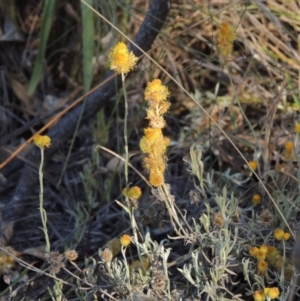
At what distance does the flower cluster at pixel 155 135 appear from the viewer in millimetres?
1263

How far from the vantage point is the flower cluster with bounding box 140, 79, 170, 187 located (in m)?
1.26

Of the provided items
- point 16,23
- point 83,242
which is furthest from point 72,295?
point 16,23

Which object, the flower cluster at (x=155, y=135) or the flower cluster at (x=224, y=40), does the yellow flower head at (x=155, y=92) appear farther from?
the flower cluster at (x=224, y=40)

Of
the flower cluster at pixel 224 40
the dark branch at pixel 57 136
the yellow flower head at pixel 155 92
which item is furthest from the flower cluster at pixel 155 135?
the dark branch at pixel 57 136

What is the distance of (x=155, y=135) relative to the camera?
126 cm

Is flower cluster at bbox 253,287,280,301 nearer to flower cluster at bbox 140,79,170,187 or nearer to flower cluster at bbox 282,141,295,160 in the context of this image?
flower cluster at bbox 140,79,170,187

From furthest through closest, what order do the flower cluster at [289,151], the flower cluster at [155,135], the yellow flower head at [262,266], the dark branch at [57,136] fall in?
1. the dark branch at [57,136]
2. the flower cluster at [289,151]
3. the yellow flower head at [262,266]
4. the flower cluster at [155,135]

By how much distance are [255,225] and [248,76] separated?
756mm

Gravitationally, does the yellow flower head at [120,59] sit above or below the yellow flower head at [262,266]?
above

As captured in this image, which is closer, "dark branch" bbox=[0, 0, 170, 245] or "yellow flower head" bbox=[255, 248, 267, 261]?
"yellow flower head" bbox=[255, 248, 267, 261]

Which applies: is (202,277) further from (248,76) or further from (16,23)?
(16,23)

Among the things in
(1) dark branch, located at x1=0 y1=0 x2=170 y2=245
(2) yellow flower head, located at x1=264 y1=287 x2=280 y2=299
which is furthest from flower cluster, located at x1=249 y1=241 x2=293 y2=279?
(1) dark branch, located at x1=0 y1=0 x2=170 y2=245

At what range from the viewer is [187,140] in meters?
2.22

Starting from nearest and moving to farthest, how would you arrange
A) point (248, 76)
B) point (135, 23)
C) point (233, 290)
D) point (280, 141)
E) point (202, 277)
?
point (202, 277) → point (233, 290) → point (280, 141) → point (248, 76) → point (135, 23)
